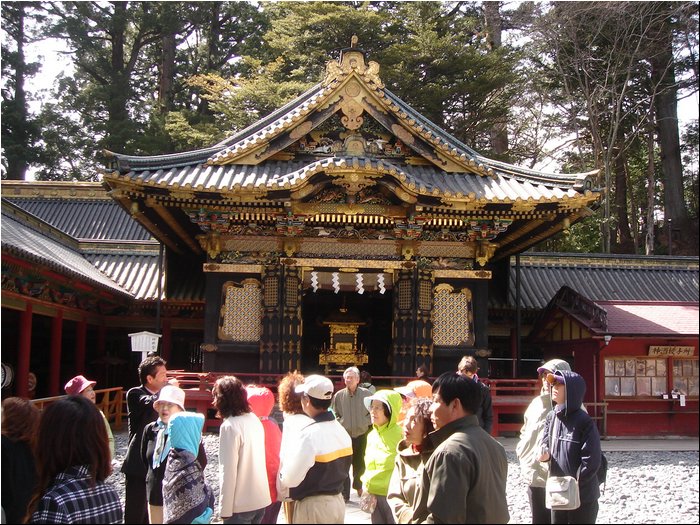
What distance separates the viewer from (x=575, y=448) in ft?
14.7

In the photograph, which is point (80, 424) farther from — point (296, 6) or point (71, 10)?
point (71, 10)

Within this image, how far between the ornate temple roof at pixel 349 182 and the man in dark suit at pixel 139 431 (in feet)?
19.9

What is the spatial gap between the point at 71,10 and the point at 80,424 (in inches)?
1102

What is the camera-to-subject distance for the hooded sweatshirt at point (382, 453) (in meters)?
4.89

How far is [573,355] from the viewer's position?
13297 millimetres

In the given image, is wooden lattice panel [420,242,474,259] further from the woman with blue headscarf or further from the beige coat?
the woman with blue headscarf

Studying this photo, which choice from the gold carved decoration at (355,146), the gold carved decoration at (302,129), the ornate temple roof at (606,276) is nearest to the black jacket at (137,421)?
the gold carved decoration at (355,146)

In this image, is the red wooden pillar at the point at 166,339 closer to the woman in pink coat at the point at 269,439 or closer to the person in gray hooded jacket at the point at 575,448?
the woman in pink coat at the point at 269,439

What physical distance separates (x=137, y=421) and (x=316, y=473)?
75.1 inches

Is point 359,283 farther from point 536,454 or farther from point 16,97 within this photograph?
point 16,97

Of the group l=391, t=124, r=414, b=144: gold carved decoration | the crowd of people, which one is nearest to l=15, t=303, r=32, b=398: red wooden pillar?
the crowd of people

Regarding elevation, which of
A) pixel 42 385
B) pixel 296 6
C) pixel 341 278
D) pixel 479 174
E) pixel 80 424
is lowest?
pixel 42 385

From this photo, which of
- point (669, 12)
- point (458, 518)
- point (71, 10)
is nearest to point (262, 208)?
point (669, 12)

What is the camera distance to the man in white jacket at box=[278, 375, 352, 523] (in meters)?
4.11
